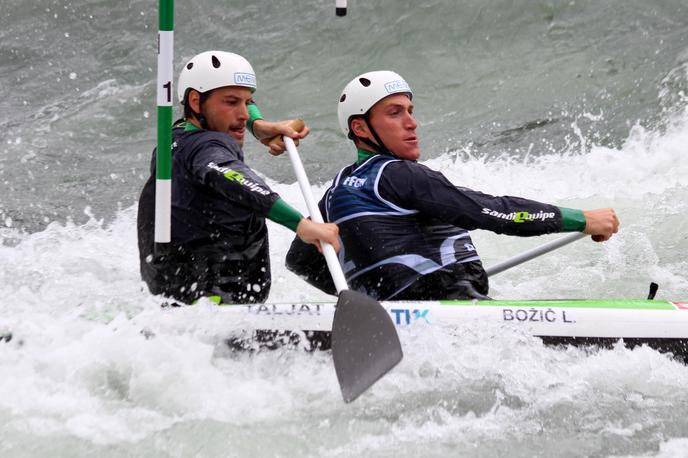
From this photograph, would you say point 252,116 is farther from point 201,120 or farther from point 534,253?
point 534,253

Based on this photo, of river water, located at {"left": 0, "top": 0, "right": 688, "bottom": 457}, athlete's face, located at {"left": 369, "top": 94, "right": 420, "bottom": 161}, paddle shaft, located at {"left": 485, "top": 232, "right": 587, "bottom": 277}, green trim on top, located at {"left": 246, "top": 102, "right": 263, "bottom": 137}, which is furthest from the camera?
green trim on top, located at {"left": 246, "top": 102, "right": 263, "bottom": 137}

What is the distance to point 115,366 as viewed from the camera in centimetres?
450

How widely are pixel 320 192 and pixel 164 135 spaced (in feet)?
15.5

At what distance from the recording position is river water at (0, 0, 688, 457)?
4293 mm

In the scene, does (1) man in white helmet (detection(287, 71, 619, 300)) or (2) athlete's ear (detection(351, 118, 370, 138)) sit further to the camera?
(2) athlete's ear (detection(351, 118, 370, 138))

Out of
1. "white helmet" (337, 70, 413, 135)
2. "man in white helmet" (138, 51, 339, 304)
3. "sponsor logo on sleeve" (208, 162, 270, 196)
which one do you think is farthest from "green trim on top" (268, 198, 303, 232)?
"white helmet" (337, 70, 413, 135)

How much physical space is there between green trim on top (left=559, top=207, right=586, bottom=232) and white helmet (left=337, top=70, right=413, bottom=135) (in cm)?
88

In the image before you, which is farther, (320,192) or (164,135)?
(320,192)

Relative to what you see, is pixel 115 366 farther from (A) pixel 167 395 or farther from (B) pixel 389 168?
(B) pixel 389 168

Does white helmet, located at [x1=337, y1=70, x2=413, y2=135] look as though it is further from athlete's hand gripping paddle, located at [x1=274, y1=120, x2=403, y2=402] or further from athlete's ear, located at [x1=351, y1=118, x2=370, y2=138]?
athlete's hand gripping paddle, located at [x1=274, y1=120, x2=403, y2=402]

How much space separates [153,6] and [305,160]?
13.5 feet

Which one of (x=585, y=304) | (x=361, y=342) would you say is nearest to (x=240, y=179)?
(x=361, y=342)

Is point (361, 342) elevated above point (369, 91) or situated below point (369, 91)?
below

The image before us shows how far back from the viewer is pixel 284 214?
4.36 metres
